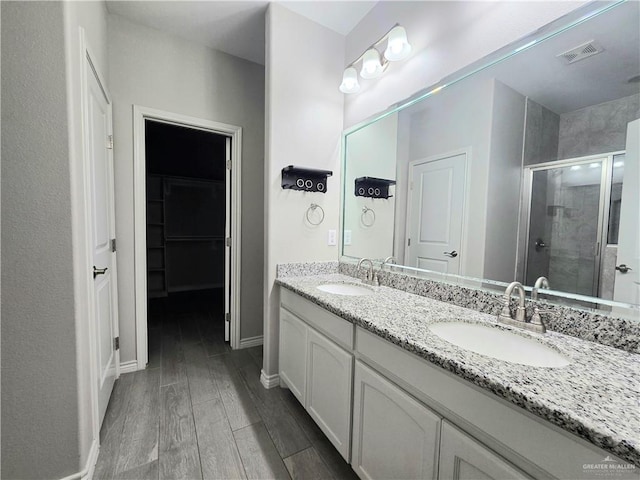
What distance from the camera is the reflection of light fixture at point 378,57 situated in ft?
5.15

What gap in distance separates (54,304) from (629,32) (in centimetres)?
228

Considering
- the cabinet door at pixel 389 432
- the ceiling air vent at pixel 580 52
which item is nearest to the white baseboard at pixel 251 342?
the cabinet door at pixel 389 432

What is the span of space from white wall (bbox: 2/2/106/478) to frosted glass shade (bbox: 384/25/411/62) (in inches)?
60.1

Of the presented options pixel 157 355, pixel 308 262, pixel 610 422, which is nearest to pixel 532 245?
pixel 610 422

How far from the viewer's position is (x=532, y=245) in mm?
1101

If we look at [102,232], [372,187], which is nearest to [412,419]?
[372,187]

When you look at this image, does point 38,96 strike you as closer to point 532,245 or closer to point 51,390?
point 51,390

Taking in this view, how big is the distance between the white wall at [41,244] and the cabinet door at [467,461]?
4.69 ft

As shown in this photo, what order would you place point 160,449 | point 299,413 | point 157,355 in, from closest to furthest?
point 160,449, point 299,413, point 157,355

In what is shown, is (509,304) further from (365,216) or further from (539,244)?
(365,216)

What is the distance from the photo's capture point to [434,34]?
4.88 feet

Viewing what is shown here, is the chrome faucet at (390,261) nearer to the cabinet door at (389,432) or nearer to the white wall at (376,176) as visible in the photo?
the white wall at (376,176)

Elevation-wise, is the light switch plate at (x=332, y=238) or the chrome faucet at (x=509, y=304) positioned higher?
the light switch plate at (x=332, y=238)

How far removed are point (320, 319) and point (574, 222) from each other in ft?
3.71
